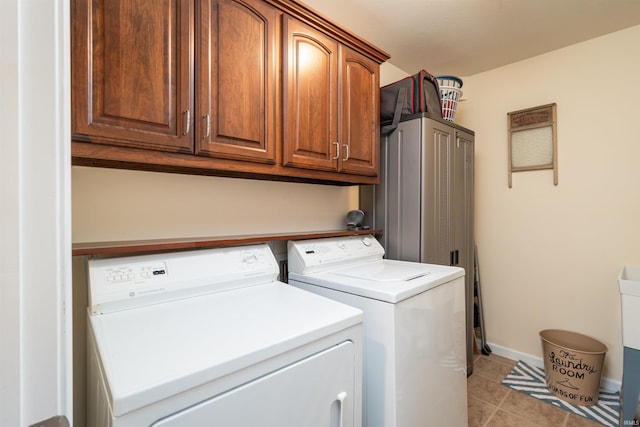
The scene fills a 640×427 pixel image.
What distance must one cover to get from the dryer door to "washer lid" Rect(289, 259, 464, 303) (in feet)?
0.97

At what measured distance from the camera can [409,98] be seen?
1.95 meters

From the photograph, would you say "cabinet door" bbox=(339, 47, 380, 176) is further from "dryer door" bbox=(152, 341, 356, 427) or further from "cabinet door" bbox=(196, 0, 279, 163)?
"dryer door" bbox=(152, 341, 356, 427)

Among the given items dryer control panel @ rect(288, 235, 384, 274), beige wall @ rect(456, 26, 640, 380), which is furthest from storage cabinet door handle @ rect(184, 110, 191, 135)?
beige wall @ rect(456, 26, 640, 380)

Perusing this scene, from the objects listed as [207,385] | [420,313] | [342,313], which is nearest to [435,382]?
[420,313]

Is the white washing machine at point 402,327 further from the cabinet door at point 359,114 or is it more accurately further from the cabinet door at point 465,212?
the cabinet door at point 465,212

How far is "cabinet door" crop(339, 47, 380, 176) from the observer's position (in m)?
1.70

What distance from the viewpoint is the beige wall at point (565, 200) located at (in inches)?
82.7

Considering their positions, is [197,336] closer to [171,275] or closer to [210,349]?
[210,349]

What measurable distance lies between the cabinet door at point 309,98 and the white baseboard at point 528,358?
7.87 feet

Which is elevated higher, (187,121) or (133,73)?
(133,73)

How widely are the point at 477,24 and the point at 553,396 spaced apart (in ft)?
8.85

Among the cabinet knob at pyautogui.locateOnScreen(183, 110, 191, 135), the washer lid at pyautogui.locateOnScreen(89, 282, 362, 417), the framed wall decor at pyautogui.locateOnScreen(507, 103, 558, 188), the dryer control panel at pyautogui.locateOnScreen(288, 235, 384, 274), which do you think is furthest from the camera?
→ the framed wall decor at pyautogui.locateOnScreen(507, 103, 558, 188)

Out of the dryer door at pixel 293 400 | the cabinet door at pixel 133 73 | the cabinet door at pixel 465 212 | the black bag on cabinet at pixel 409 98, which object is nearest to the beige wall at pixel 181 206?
the cabinet door at pixel 133 73

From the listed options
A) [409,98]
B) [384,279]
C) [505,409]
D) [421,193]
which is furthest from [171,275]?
[505,409]
